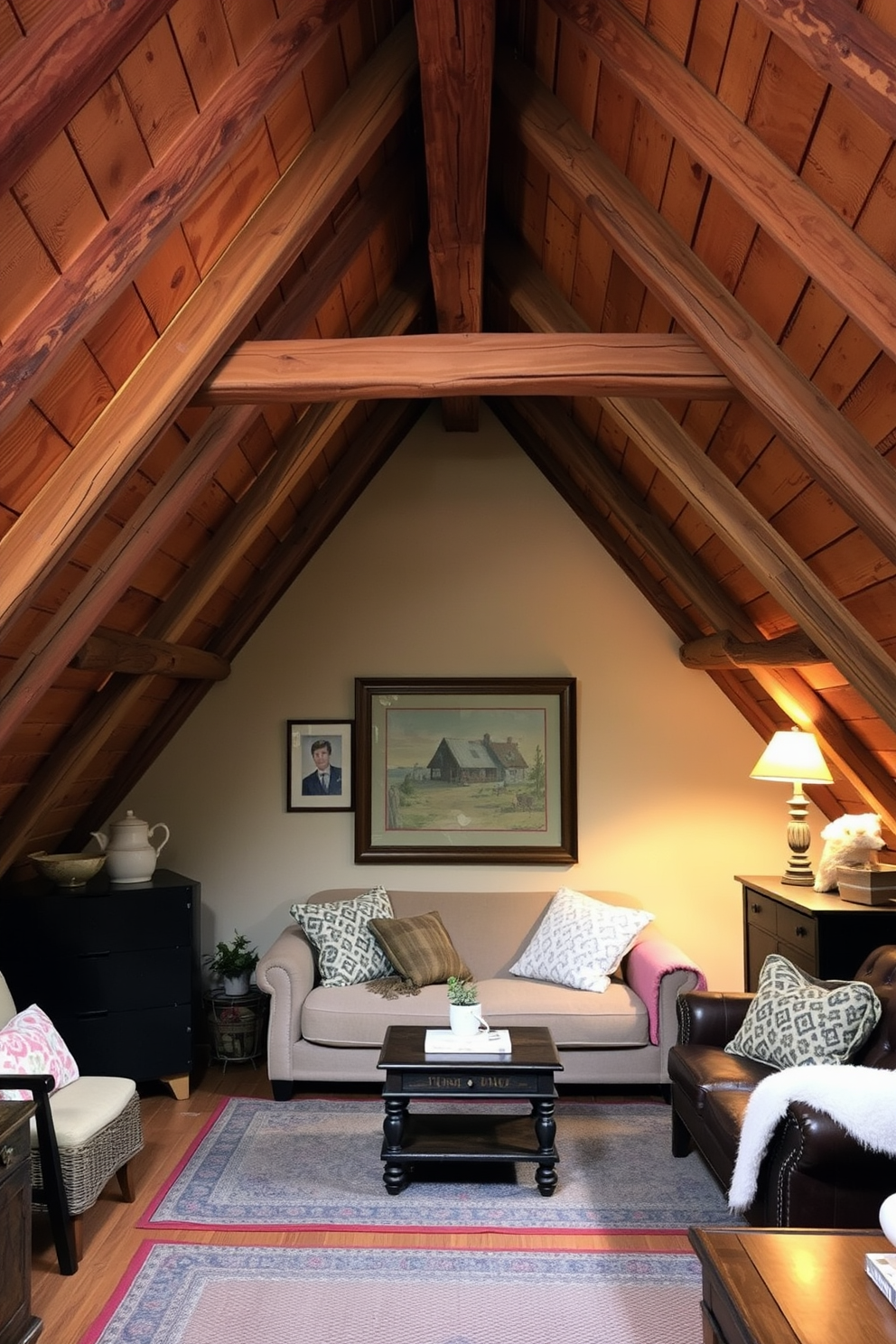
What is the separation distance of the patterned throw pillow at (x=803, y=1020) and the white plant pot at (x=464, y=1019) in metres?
0.86

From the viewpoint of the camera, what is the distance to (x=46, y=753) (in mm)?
4102

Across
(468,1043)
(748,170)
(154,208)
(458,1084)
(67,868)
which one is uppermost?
(748,170)

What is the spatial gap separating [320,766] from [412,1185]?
7.05 feet

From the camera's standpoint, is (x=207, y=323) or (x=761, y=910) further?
(x=761, y=910)

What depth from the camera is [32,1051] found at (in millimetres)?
3191

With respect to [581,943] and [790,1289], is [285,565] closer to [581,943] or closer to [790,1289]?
[581,943]

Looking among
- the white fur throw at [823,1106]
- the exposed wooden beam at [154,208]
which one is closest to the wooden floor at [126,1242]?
the white fur throw at [823,1106]

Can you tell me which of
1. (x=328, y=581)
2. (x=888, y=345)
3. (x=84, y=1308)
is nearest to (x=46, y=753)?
(x=328, y=581)

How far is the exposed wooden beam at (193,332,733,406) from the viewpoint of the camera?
2.69 m

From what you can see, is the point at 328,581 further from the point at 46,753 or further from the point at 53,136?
the point at 53,136

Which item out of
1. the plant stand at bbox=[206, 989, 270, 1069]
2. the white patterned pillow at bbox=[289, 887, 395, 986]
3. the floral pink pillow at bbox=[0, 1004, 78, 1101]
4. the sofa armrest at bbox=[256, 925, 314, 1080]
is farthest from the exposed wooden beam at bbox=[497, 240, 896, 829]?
the floral pink pillow at bbox=[0, 1004, 78, 1101]

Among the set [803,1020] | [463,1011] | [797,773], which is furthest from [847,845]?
[463,1011]

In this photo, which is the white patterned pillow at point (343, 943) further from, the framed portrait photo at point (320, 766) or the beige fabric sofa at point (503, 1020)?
the framed portrait photo at point (320, 766)

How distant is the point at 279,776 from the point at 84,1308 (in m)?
2.70
